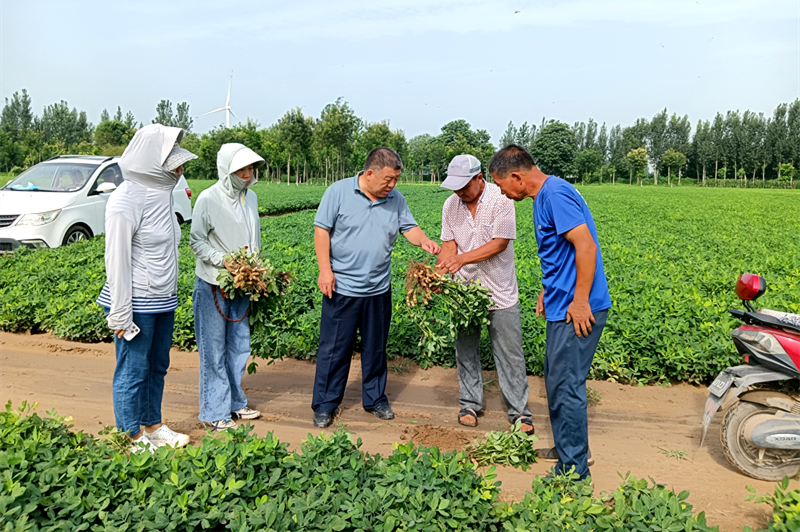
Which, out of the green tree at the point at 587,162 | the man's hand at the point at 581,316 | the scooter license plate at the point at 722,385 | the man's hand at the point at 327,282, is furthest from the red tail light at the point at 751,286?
the green tree at the point at 587,162

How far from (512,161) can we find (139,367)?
268 cm

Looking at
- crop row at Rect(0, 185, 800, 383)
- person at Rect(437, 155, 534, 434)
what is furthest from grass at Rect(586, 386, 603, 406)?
person at Rect(437, 155, 534, 434)

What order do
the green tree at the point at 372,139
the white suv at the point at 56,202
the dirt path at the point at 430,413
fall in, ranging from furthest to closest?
1. the green tree at the point at 372,139
2. the white suv at the point at 56,202
3. the dirt path at the point at 430,413

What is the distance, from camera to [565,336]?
329cm

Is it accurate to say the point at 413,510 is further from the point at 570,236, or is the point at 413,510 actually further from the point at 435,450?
the point at 570,236

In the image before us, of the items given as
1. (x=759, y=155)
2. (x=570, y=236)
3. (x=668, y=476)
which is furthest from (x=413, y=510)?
(x=759, y=155)

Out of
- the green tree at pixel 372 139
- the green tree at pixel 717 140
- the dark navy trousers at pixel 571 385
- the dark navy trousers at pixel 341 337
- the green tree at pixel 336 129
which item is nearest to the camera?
the dark navy trousers at pixel 571 385

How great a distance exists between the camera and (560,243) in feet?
10.8

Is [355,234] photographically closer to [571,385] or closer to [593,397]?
[571,385]

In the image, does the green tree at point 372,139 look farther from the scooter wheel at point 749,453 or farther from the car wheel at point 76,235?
the scooter wheel at point 749,453

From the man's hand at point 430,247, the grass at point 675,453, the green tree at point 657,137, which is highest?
the green tree at point 657,137

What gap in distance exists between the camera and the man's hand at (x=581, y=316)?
3180 millimetres

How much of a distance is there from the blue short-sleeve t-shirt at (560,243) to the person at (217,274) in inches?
80.0

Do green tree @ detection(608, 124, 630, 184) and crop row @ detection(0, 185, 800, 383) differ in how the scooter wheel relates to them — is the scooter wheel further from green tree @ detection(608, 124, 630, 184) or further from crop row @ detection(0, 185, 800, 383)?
green tree @ detection(608, 124, 630, 184)
